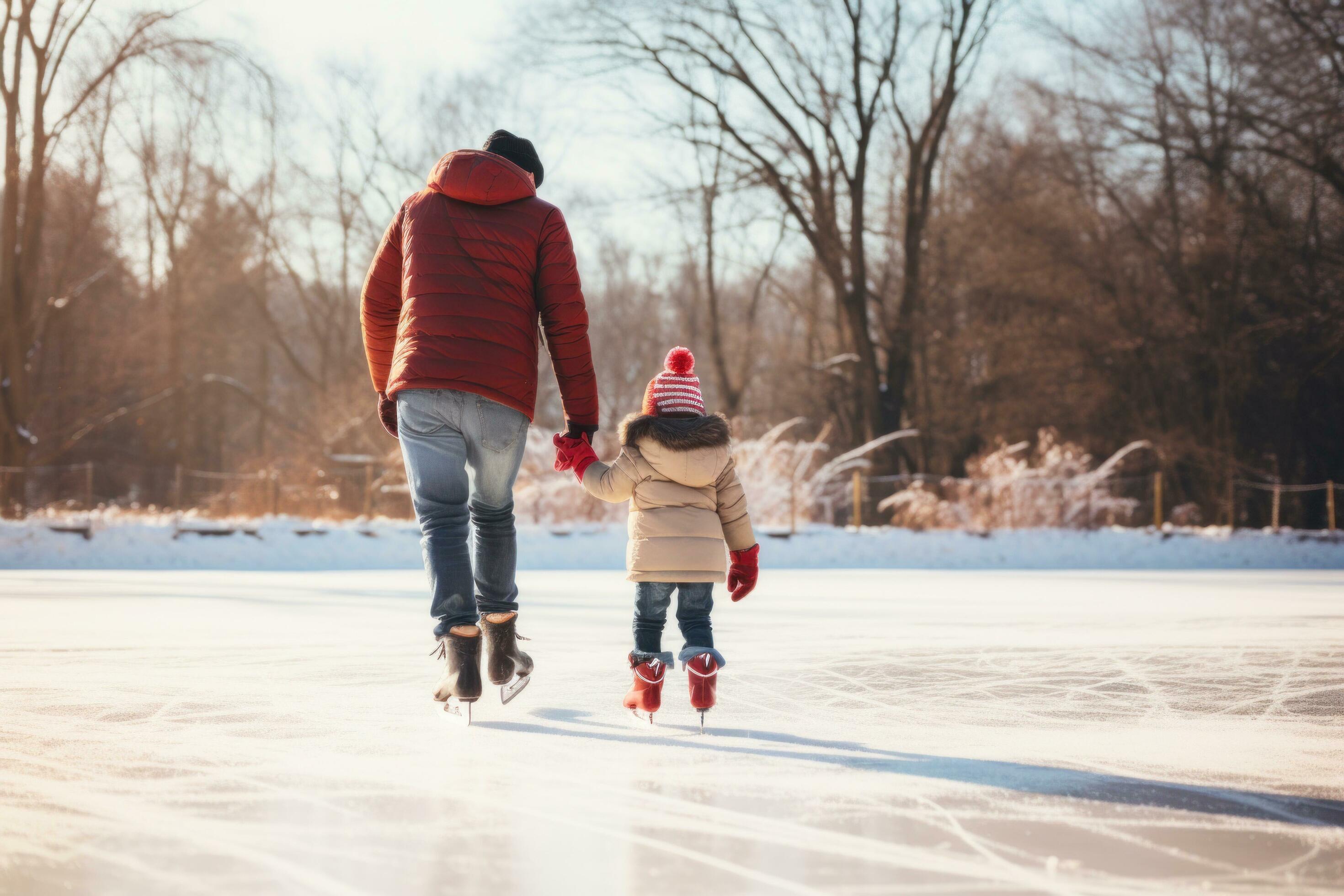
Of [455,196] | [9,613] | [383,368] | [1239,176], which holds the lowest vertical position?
[9,613]

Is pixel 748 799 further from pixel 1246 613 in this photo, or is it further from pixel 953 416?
pixel 953 416

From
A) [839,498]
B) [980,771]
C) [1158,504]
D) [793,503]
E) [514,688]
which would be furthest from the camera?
[839,498]

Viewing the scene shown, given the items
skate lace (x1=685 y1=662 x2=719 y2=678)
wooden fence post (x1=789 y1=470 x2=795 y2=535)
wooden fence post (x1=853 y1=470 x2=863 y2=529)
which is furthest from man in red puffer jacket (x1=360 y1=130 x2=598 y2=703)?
wooden fence post (x1=853 y1=470 x2=863 y2=529)

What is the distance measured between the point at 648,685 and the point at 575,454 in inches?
26.8

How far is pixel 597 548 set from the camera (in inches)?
540

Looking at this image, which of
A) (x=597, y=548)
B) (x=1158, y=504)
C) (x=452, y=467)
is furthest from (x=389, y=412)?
(x=1158, y=504)

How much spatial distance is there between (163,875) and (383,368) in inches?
76.6

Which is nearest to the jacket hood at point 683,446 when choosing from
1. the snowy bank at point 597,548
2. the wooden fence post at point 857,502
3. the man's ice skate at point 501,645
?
the man's ice skate at point 501,645

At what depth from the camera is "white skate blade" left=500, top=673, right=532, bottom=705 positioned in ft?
12.2

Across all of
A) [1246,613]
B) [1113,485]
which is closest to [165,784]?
[1246,613]

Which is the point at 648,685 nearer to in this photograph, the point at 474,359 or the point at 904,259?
the point at 474,359

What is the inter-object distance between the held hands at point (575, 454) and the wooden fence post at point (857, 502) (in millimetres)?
11567

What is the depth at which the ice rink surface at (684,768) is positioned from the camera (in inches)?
82.0

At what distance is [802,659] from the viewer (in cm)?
504
